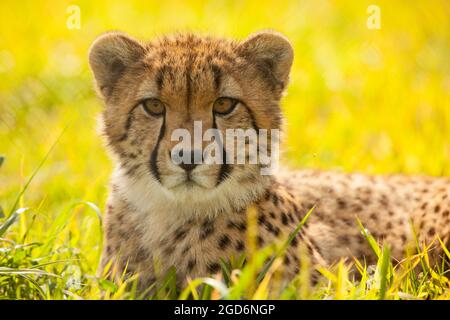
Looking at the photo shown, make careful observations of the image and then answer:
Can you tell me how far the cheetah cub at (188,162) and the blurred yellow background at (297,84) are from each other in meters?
0.97

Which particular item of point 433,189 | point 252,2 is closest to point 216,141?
point 433,189

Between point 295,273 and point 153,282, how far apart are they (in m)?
0.70

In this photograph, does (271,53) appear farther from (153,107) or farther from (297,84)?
(297,84)

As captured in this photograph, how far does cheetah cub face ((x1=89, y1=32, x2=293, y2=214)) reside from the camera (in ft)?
12.7

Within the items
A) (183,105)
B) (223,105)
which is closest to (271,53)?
(223,105)

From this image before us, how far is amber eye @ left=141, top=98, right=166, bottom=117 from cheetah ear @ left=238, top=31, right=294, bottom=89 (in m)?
0.57

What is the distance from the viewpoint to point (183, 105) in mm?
3889

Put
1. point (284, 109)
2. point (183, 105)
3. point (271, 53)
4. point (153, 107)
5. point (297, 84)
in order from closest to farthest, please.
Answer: point (183, 105)
point (153, 107)
point (271, 53)
point (284, 109)
point (297, 84)

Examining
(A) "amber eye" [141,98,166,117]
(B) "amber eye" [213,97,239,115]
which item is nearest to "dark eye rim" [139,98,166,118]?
(A) "amber eye" [141,98,166,117]

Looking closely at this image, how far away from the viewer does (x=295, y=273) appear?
402 cm

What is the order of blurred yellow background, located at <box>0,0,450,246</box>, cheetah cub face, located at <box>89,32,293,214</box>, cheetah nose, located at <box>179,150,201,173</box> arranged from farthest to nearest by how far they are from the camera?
blurred yellow background, located at <box>0,0,450,246</box>
cheetah cub face, located at <box>89,32,293,214</box>
cheetah nose, located at <box>179,150,201,173</box>

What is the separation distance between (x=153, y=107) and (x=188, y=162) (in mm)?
450

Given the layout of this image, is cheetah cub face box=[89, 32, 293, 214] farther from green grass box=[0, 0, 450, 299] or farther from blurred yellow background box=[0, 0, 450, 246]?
blurred yellow background box=[0, 0, 450, 246]

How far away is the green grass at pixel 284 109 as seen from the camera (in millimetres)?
3932
